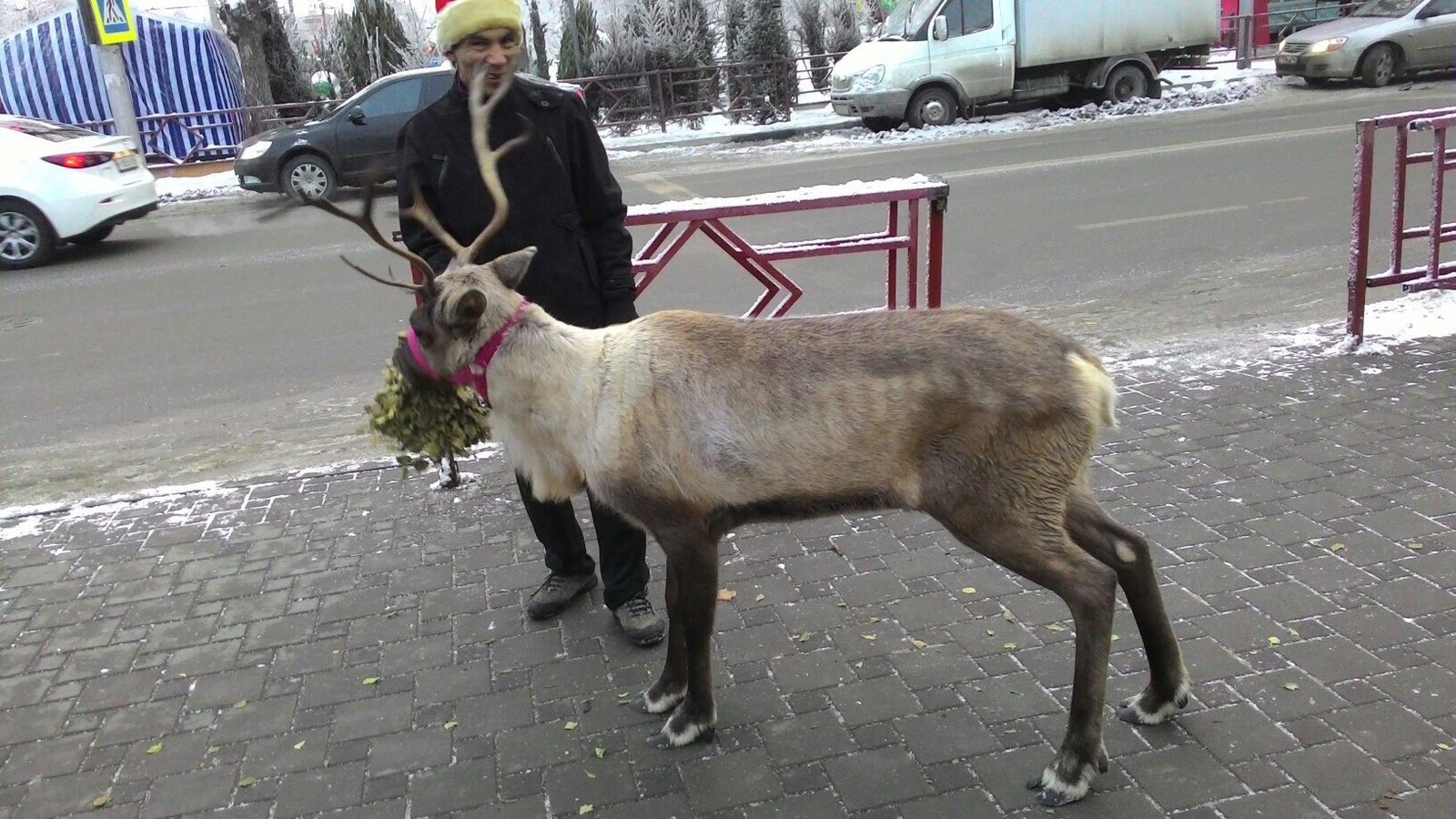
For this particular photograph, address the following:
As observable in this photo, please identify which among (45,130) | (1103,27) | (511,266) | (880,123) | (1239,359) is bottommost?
(1239,359)

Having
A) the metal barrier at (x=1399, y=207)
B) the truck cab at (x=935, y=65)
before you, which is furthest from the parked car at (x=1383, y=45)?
the metal barrier at (x=1399, y=207)

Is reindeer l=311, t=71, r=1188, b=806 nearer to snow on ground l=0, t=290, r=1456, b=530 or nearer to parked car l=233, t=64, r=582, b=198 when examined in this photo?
snow on ground l=0, t=290, r=1456, b=530

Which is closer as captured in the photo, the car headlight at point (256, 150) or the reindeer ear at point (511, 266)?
the reindeer ear at point (511, 266)

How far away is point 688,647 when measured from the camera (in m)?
3.51

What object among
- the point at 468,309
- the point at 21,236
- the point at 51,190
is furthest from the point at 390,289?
the point at 468,309

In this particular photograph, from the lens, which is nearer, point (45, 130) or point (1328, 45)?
point (45, 130)

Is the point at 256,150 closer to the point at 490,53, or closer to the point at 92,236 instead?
the point at 92,236

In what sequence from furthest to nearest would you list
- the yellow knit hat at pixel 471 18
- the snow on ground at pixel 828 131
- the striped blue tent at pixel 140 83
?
the striped blue tent at pixel 140 83 < the snow on ground at pixel 828 131 < the yellow knit hat at pixel 471 18

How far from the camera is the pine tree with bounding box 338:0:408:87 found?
75.6 feet

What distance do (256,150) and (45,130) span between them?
132 inches

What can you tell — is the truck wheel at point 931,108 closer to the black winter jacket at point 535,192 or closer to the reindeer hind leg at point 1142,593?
the black winter jacket at point 535,192

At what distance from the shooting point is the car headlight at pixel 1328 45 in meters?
19.0

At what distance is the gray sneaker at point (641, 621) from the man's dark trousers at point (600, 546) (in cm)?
3

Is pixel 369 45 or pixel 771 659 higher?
pixel 369 45
